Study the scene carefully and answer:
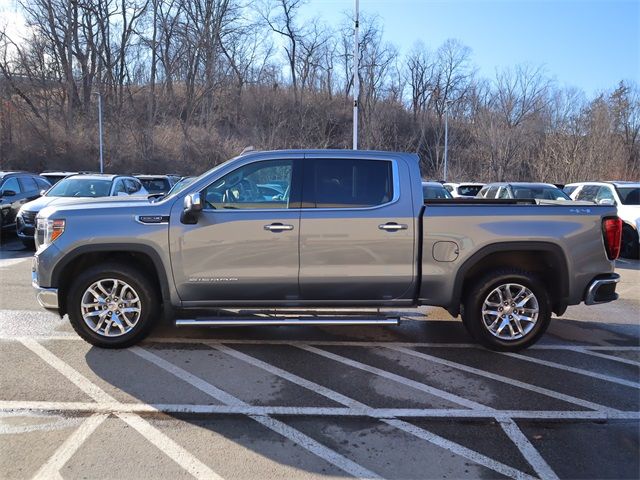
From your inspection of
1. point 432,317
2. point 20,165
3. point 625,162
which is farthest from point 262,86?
point 432,317

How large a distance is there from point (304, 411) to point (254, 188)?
2.20 metres

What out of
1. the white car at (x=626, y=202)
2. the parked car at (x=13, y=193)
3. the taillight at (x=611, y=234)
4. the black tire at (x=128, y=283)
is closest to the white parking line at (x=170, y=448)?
the black tire at (x=128, y=283)

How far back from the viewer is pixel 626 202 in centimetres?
1177

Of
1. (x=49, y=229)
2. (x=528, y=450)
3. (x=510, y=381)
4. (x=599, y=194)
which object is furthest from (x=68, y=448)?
(x=599, y=194)

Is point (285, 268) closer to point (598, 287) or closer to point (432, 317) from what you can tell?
point (432, 317)

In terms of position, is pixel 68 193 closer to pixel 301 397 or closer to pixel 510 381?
pixel 301 397

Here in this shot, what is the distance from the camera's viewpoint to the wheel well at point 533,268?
16.2 ft

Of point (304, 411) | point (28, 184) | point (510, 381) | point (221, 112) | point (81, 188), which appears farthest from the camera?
point (221, 112)

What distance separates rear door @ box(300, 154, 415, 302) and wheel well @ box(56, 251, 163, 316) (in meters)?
1.54

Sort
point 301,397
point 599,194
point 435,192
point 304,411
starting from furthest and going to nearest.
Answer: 1. point 435,192
2. point 599,194
3. point 301,397
4. point 304,411

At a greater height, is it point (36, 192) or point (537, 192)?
point (537, 192)

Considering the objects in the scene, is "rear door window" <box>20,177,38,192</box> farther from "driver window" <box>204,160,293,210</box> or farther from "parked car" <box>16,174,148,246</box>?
"driver window" <box>204,160,293,210</box>

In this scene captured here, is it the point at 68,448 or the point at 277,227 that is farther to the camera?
the point at 277,227

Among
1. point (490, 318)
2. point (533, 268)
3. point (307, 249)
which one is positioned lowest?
point (490, 318)
